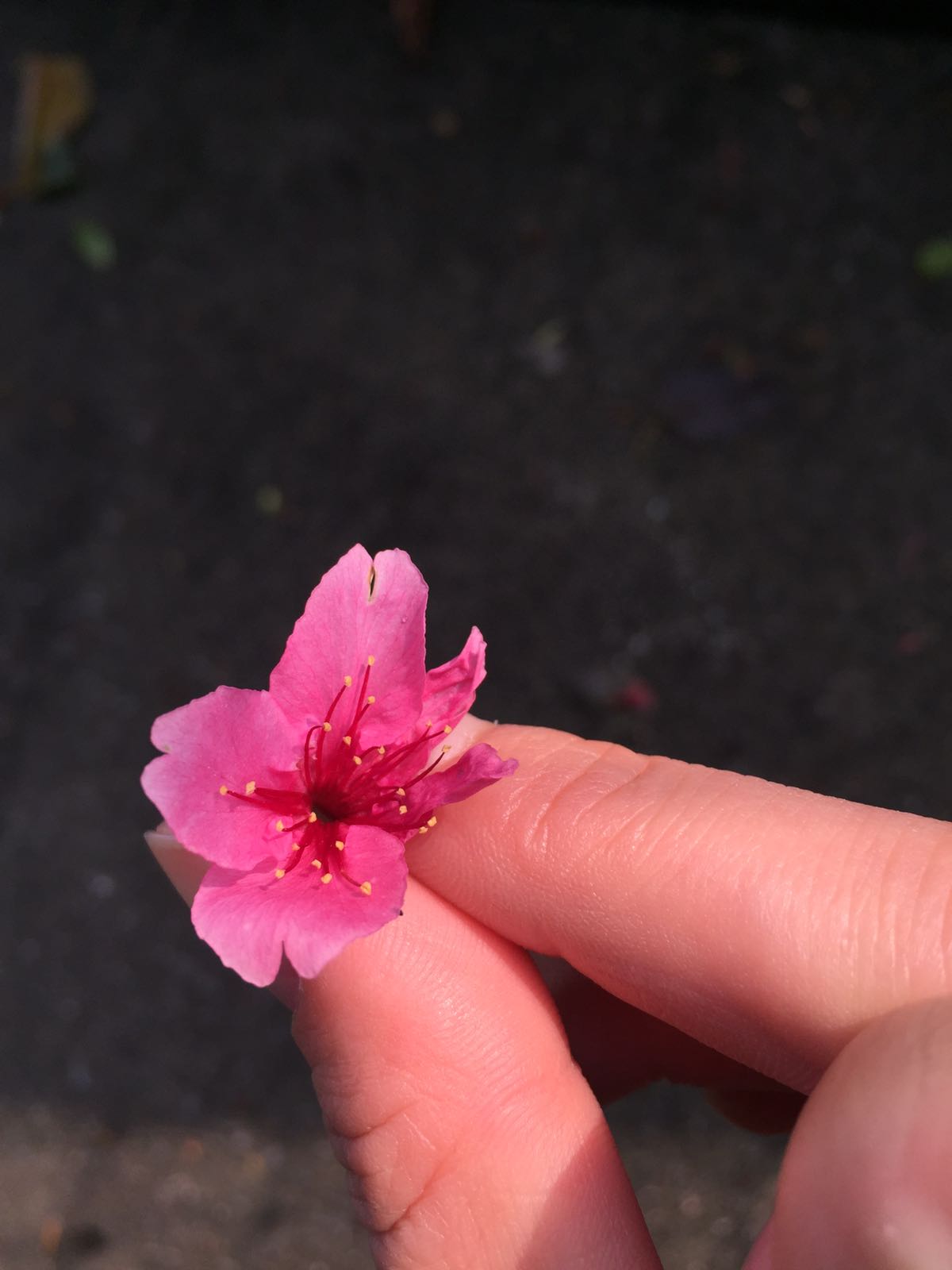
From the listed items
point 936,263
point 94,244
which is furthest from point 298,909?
point 936,263

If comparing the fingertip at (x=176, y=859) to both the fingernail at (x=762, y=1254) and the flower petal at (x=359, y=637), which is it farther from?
the fingernail at (x=762, y=1254)

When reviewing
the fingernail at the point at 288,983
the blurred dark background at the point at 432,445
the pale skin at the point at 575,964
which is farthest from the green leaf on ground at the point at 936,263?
the fingernail at the point at 288,983

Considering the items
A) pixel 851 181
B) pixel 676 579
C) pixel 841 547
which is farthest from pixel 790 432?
pixel 851 181

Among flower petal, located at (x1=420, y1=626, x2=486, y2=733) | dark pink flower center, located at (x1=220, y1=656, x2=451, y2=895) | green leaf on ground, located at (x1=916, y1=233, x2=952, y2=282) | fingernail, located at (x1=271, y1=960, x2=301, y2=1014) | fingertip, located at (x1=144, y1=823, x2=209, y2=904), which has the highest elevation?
green leaf on ground, located at (x1=916, y1=233, x2=952, y2=282)

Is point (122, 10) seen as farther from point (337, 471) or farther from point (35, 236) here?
point (337, 471)

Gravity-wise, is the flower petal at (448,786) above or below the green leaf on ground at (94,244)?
above

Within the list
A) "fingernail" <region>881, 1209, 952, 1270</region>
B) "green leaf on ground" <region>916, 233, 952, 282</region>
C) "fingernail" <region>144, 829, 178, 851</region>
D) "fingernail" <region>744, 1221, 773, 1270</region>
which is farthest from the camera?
→ "green leaf on ground" <region>916, 233, 952, 282</region>

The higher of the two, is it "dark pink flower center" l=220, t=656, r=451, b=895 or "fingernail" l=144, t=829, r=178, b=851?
"dark pink flower center" l=220, t=656, r=451, b=895

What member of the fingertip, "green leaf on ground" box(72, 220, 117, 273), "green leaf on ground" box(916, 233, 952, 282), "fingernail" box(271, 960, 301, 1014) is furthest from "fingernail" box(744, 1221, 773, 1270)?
"green leaf on ground" box(72, 220, 117, 273)

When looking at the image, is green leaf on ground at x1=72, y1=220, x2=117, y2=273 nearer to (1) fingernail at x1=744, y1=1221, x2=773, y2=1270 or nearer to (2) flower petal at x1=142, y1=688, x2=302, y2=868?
(2) flower petal at x1=142, y1=688, x2=302, y2=868
